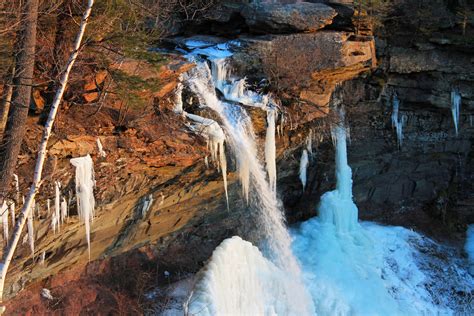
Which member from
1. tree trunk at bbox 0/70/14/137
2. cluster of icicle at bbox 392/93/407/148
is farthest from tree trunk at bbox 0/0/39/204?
cluster of icicle at bbox 392/93/407/148

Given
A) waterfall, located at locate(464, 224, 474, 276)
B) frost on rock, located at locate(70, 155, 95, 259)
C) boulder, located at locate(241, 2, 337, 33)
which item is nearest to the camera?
frost on rock, located at locate(70, 155, 95, 259)

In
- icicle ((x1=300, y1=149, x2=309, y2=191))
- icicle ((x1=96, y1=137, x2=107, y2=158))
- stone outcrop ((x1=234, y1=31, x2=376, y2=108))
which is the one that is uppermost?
stone outcrop ((x1=234, y1=31, x2=376, y2=108))

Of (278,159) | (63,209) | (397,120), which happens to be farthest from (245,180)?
(397,120)

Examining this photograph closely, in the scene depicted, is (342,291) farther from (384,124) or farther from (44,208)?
(44,208)

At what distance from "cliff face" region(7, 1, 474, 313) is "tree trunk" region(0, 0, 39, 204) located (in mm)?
531

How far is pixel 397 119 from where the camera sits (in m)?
14.8

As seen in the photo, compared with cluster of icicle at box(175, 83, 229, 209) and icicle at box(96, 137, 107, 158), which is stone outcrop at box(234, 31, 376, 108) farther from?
icicle at box(96, 137, 107, 158)

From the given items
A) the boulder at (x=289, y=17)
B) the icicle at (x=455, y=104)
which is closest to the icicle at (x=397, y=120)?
the icicle at (x=455, y=104)

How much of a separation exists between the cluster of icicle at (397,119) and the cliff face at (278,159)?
0.20m

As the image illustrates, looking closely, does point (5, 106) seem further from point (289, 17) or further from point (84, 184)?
point (289, 17)

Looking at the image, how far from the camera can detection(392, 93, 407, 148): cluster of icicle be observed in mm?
14648

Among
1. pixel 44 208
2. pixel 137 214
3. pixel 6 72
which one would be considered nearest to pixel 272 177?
pixel 137 214

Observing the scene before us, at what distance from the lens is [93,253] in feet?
30.5

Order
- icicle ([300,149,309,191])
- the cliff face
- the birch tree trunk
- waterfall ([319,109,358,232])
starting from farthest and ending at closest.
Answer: waterfall ([319,109,358,232]), icicle ([300,149,309,191]), the cliff face, the birch tree trunk
